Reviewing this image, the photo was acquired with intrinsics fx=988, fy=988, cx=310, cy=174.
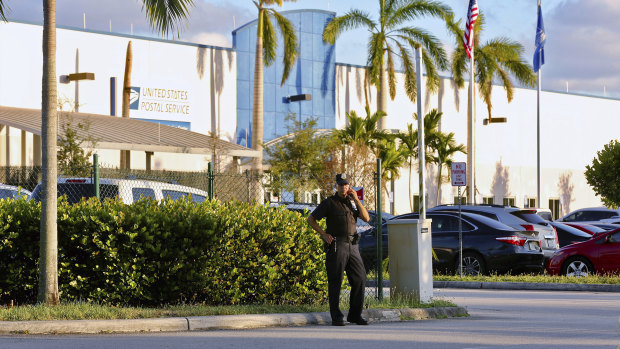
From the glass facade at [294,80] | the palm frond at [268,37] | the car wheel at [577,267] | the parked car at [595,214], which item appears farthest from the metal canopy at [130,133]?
the car wheel at [577,267]

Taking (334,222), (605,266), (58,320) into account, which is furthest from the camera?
(605,266)

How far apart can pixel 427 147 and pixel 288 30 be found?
43.0 feet

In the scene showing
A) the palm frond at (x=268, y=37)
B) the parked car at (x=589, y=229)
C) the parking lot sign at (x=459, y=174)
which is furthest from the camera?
the palm frond at (x=268, y=37)

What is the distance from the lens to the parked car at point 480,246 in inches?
827

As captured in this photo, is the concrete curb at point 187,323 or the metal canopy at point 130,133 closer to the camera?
the concrete curb at point 187,323

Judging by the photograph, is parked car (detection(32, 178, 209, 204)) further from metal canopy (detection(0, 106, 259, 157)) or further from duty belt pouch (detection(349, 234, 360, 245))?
metal canopy (detection(0, 106, 259, 157))

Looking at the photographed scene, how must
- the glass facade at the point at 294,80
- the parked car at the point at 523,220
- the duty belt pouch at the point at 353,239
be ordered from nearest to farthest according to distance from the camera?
1. the duty belt pouch at the point at 353,239
2. the parked car at the point at 523,220
3. the glass facade at the point at 294,80

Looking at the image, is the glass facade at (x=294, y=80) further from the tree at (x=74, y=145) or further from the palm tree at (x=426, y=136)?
the tree at (x=74, y=145)

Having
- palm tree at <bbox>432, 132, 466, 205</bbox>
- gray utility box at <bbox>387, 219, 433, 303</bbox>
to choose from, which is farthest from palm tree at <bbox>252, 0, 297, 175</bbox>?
gray utility box at <bbox>387, 219, 433, 303</bbox>

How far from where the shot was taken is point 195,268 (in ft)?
42.1

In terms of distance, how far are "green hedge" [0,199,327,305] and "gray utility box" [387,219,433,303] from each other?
156cm

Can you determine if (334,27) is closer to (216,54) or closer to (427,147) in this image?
(216,54)

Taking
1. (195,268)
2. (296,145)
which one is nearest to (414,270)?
(195,268)

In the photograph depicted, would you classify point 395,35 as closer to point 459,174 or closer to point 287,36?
point 287,36
